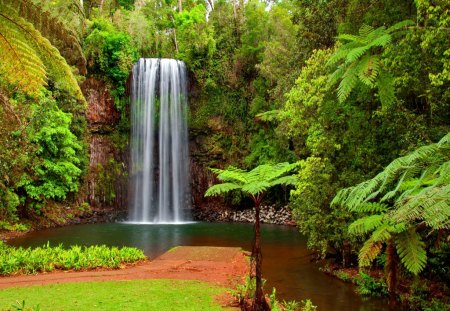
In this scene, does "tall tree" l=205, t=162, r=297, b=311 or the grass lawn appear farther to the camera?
the grass lawn

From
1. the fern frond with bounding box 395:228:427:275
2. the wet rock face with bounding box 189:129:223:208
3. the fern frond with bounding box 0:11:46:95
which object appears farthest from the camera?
the wet rock face with bounding box 189:129:223:208

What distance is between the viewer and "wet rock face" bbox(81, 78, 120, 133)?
24078mm

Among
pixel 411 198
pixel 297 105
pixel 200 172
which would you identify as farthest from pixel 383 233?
pixel 200 172

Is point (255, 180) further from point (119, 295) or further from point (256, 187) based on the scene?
point (119, 295)

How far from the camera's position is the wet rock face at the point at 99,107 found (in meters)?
24.1

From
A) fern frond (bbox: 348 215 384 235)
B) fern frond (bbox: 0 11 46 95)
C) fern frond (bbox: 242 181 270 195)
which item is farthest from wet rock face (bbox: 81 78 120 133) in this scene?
fern frond (bbox: 0 11 46 95)

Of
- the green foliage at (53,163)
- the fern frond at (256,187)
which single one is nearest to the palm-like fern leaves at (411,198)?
the fern frond at (256,187)

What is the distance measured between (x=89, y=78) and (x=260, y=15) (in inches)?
458

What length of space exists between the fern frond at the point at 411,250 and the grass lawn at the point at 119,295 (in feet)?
9.19

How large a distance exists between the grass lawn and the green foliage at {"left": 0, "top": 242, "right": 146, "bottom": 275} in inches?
67.6

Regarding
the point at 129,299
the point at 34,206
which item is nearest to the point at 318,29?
the point at 129,299

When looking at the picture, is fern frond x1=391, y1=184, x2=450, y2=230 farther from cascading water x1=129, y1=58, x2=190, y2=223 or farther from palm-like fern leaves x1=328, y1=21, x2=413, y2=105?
cascading water x1=129, y1=58, x2=190, y2=223

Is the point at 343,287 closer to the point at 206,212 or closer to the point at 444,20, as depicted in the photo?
the point at 444,20

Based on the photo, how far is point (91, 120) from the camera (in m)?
24.1
